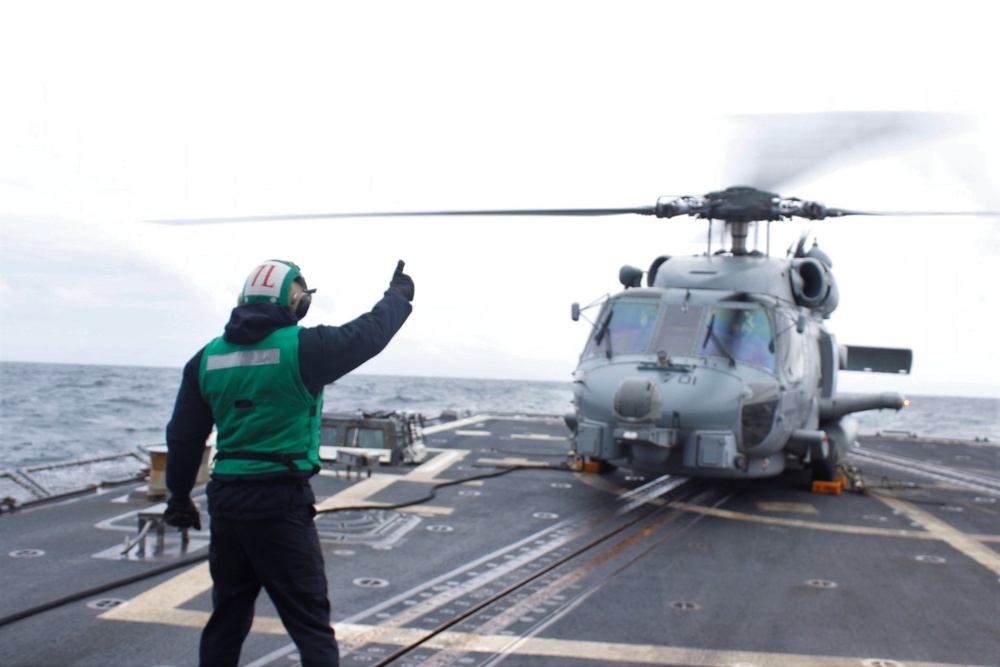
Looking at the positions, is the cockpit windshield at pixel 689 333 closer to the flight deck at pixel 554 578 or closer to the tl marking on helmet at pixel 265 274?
the flight deck at pixel 554 578

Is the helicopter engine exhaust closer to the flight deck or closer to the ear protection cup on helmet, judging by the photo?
the flight deck

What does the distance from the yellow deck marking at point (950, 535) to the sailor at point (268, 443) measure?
6.35 meters

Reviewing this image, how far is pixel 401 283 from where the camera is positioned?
3.74m

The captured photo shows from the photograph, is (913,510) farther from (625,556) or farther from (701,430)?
(625,556)

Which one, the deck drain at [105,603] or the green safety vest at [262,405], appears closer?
the green safety vest at [262,405]

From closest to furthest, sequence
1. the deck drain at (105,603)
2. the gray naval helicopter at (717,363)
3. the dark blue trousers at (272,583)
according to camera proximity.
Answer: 1. the dark blue trousers at (272,583)
2. the deck drain at (105,603)
3. the gray naval helicopter at (717,363)

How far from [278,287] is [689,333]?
23.7ft

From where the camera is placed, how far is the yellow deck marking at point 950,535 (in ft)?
25.6

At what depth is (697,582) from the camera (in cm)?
660

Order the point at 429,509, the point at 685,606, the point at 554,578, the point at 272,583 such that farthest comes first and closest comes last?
the point at 429,509
the point at 554,578
the point at 685,606
the point at 272,583

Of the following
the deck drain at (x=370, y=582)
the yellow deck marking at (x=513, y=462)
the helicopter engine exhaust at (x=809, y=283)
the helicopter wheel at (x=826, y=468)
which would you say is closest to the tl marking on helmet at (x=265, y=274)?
the deck drain at (x=370, y=582)

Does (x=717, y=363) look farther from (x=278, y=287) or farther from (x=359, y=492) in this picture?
(x=278, y=287)

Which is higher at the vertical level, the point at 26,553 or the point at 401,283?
the point at 401,283

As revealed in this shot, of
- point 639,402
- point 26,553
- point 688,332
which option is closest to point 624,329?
point 688,332
